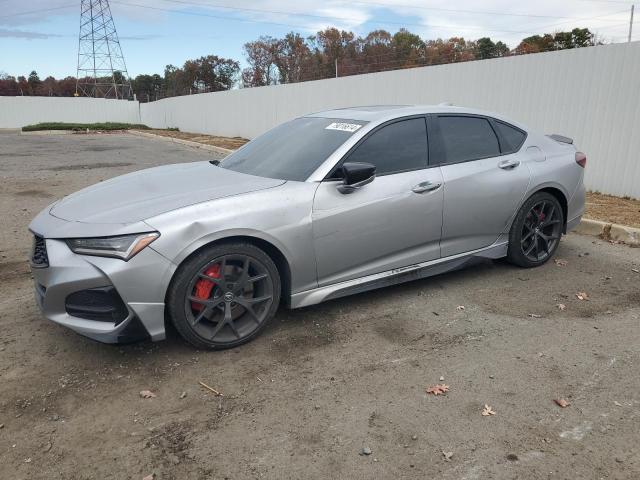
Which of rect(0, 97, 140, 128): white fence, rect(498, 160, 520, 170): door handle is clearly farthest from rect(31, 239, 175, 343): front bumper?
rect(0, 97, 140, 128): white fence

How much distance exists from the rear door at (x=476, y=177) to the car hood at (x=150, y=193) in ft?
5.05

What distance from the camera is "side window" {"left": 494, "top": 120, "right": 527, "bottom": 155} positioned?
504cm

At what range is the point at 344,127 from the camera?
4.37m

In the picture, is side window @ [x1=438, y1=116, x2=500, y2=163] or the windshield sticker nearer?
the windshield sticker

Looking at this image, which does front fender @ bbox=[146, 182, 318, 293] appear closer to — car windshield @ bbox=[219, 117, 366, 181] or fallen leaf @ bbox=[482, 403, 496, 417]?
car windshield @ bbox=[219, 117, 366, 181]

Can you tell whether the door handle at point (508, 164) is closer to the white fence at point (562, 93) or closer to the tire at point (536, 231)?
the tire at point (536, 231)

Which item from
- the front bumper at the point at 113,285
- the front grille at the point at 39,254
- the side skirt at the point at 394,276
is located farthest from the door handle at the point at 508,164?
the front grille at the point at 39,254

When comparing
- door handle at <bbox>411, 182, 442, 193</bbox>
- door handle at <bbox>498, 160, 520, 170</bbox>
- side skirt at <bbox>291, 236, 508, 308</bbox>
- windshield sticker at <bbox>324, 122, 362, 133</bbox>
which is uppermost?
windshield sticker at <bbox>324, 122, 362, 133</bbox>

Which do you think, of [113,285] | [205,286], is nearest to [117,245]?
[113,285]

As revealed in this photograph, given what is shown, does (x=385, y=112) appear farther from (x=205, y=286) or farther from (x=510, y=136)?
(x=205, y=286)

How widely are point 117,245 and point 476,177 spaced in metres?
3.00

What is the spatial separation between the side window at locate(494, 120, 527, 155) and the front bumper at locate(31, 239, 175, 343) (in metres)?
3.36

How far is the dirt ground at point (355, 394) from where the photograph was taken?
2570 millimetres

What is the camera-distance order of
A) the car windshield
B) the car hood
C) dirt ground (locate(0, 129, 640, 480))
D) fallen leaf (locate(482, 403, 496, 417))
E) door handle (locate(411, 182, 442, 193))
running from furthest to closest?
1. door handle (locate(411, 182, 442, 193))
2. the car windshield
3. the car hood
4. fallen leaf (locate(482, 403, 496, 417))
5. dirt ground (locate(0, 129, 640, 480))
